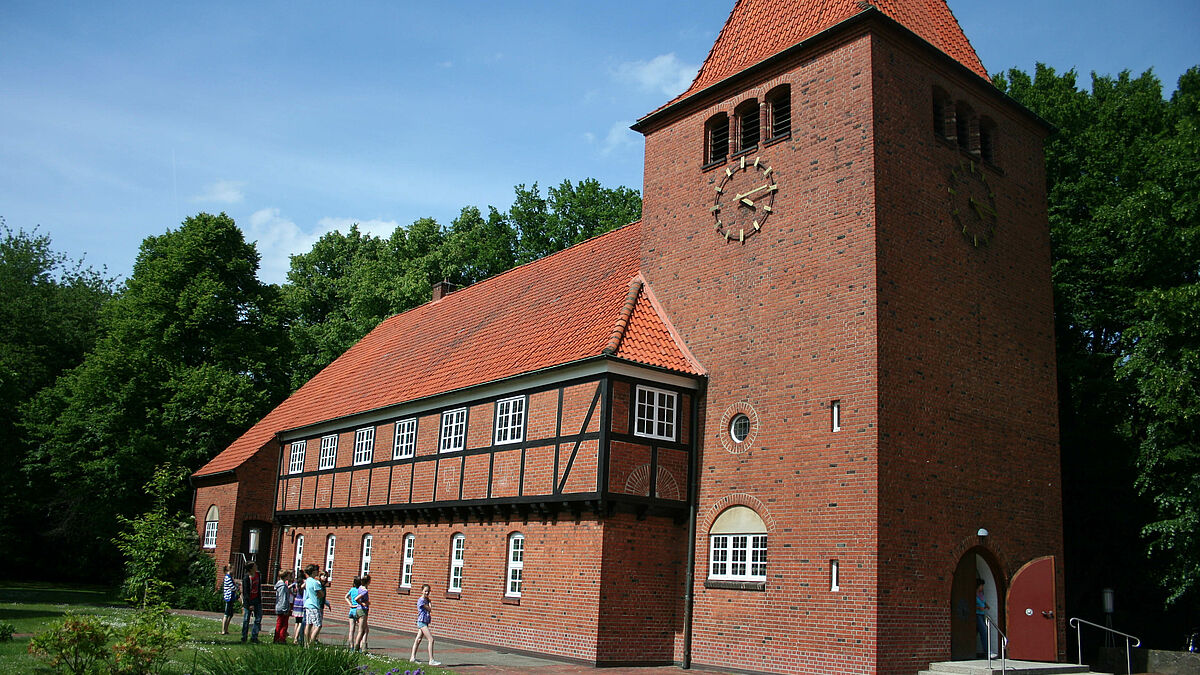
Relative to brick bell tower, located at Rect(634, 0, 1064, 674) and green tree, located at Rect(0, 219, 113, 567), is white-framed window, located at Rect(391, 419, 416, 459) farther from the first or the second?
green tree, located at Rect(0, 219, 113, 567)

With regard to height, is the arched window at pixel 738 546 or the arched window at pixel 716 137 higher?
the arched window at pixel 716 137

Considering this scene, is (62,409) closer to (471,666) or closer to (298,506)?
(298,506)

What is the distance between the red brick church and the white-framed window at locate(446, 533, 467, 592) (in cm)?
6

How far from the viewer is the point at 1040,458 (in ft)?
57.9

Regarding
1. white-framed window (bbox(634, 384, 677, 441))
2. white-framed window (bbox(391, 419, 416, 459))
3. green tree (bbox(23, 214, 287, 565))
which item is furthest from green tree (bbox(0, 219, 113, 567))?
white-framed window (bbox(634, 384, 677, 441))

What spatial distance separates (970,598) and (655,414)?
20.5 ft

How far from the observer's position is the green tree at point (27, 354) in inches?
1420

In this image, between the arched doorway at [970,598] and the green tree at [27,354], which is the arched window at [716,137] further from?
the green tree at [27,354]

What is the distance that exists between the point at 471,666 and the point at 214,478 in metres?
18.6

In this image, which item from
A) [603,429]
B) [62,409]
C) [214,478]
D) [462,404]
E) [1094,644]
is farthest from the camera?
[62,409]

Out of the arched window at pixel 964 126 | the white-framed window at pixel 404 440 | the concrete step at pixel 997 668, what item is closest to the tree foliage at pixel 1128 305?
the concrete step at pixel 997 668

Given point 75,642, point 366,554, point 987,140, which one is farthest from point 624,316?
point 75,642

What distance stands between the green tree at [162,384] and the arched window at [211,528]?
102 inches

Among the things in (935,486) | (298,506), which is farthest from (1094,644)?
(298,506)
